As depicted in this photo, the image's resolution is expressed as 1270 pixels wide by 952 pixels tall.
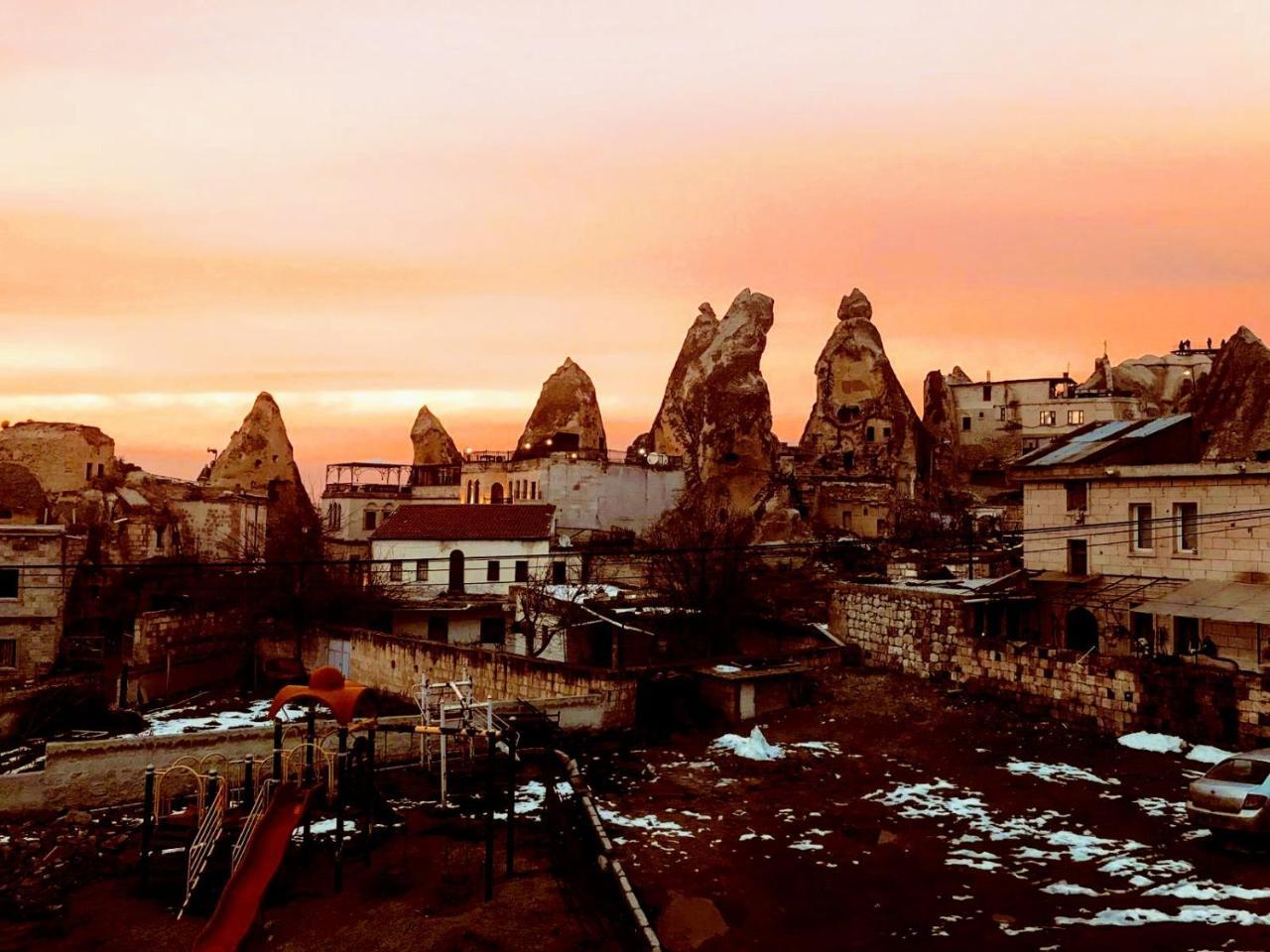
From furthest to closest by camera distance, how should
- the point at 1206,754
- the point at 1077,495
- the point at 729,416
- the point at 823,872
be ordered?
the point at 729,416, the point at 1077,495, the point at 1206,754, the point at 823,872

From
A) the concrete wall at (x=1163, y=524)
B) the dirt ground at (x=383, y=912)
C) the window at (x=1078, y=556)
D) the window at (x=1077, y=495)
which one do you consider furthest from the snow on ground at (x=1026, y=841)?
the window at (x=1077, y=495)

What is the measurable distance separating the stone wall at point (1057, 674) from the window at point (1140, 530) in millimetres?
5521

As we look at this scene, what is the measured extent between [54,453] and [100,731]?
123ft

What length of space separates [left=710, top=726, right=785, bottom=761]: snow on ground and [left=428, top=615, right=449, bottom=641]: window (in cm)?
2055

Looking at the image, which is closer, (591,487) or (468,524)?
(468,524)

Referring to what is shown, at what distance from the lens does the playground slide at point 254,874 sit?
10703 mm

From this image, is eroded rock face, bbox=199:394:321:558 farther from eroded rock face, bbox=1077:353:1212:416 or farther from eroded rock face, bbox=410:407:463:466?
eroded rock face, bbox=1077:353:1212:416

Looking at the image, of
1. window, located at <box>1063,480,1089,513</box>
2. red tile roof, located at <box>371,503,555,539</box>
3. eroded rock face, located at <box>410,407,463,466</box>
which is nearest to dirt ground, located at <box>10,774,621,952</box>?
window, located at <box>1063,480,1089,513</box>

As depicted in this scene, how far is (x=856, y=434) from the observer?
6681cm

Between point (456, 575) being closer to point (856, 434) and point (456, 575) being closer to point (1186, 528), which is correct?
point (1186, 528)

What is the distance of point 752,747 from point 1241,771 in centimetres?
870

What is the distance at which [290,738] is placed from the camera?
17.2 meters

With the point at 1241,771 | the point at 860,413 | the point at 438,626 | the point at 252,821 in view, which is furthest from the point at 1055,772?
the point at 860,413

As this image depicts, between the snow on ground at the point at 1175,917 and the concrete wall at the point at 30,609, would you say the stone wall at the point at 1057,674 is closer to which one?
the snow on ground at the point at 1175,917
